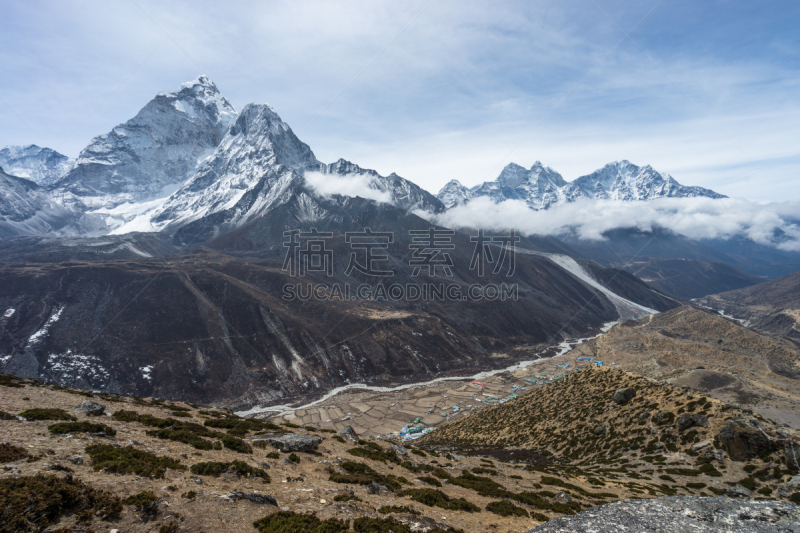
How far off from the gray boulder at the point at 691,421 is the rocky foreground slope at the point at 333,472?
117mm

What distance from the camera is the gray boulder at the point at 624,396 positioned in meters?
48.1

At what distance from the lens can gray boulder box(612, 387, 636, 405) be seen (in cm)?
4806

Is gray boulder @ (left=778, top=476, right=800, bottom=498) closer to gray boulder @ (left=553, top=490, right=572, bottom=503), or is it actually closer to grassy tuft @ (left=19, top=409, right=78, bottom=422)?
gray boulder @ (left=553, top=490, right=572, bottom=503)

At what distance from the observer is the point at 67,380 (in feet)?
335

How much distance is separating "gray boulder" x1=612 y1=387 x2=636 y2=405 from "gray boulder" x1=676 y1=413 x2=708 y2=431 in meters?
8.62

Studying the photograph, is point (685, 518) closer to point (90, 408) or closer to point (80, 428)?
point (80, 428)

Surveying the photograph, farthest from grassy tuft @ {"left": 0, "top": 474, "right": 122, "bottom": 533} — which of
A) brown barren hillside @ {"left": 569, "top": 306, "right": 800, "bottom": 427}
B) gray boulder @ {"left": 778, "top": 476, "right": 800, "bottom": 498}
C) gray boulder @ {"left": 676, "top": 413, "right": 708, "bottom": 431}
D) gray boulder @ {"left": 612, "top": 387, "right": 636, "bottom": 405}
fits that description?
brown barren hillside @ {"left": 569, "top": 306, "right": 800, "bottom": 427}

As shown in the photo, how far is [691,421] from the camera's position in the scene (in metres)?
38.2

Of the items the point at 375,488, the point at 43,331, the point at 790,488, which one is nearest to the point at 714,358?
the point at 790,488

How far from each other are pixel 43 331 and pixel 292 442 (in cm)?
14815

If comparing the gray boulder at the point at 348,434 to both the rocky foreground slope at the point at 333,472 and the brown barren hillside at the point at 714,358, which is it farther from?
the brown barren hillside at the point at 714,358

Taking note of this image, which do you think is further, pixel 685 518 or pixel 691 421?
pixel 691 421

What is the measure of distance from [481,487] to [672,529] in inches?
496

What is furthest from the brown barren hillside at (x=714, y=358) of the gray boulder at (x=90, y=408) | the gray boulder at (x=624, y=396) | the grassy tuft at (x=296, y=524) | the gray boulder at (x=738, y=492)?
the gray boulder at (x=90, y=408)
